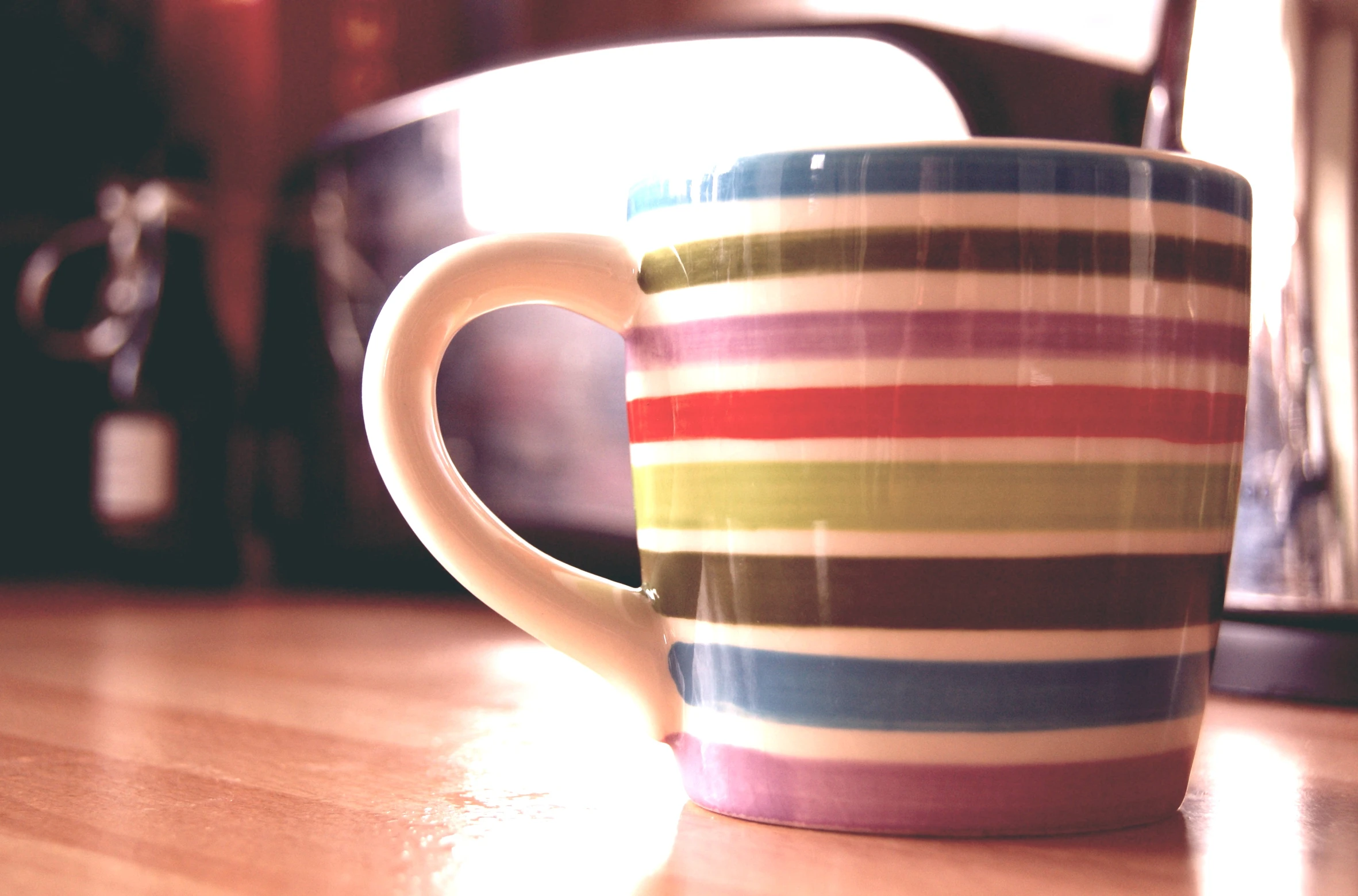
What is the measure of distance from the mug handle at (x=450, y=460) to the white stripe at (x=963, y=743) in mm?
31

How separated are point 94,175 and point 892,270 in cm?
92

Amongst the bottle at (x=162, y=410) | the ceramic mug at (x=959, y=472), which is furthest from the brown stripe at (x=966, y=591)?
the bottle at (x=162, y=410)

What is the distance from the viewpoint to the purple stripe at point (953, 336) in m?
0.23

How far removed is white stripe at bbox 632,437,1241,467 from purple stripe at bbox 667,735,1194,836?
2.1 inches

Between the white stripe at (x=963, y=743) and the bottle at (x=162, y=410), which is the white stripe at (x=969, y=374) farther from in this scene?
the bottle at (x=162, y=410)

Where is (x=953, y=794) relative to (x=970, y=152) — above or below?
below

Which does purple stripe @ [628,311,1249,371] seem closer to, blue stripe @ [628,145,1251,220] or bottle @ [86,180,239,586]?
blue stripe @ [628,145,1251,220]

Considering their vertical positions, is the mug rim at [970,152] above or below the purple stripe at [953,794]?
above

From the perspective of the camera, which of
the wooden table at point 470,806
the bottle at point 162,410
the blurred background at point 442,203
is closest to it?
the wooden table at point 470,806

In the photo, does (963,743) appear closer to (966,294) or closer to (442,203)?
(966,294)

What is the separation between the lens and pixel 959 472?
0.77 ft

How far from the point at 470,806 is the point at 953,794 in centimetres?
10

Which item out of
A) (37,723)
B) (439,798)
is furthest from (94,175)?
(439,798)

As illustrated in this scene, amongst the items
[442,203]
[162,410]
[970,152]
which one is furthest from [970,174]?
[162,410]
